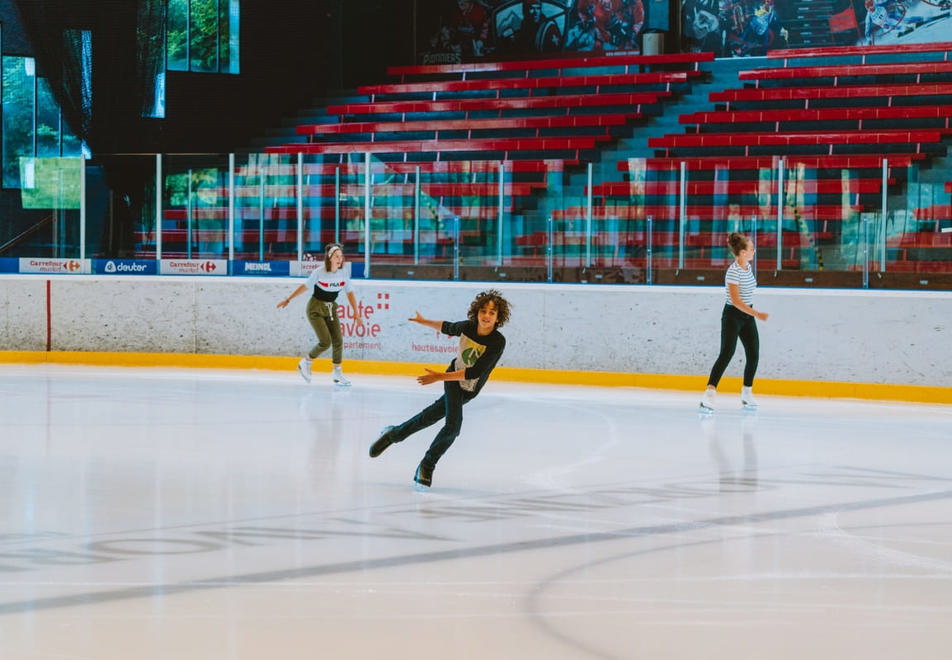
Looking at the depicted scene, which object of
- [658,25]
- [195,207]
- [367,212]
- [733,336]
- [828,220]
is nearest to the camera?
[733,336]

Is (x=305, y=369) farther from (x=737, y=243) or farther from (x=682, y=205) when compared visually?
(x=737, y=243)

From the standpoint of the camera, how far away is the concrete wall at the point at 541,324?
13273 mm

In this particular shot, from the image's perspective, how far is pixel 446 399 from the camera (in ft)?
25.4

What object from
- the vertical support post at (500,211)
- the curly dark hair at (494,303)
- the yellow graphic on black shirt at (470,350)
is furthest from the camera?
the vertical support post at (500,211)

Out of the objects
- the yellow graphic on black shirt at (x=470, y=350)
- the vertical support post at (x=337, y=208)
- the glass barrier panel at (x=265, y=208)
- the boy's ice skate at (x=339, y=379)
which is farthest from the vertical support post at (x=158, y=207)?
the yellow graphic on black shirt at (x=470, y=350)

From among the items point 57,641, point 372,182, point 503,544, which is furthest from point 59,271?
point 57,641

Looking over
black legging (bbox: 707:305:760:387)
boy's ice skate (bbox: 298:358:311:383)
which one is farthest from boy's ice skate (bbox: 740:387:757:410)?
boy's ice skate (bbox: 298:358:311:383)

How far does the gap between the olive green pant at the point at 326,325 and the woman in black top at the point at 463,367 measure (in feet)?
20.2

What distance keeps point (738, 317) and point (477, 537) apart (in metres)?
6.13

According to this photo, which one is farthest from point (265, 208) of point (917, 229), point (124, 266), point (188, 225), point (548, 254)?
point (917, 229)

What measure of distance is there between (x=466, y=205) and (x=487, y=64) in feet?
32.2

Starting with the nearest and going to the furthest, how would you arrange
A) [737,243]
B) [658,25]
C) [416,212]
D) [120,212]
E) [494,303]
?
[494,303]
[737,243]
[416,212]
[120,212]
[658,25]

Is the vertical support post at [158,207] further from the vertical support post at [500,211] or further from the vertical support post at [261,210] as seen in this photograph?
the vertical support post at [500,211]

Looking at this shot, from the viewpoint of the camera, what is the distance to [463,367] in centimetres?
759
